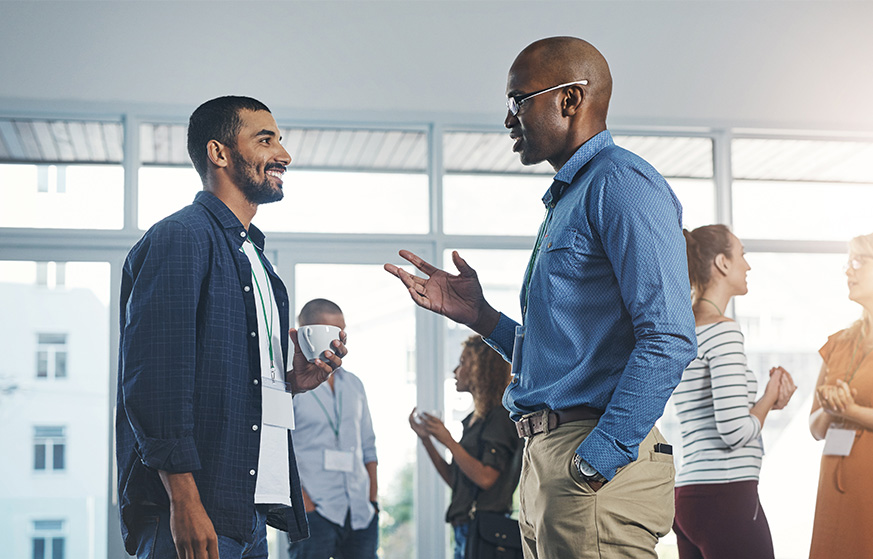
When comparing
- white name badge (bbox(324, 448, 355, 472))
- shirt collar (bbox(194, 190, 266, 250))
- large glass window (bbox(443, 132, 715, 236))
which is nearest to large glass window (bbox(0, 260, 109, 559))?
white name badge (bbox(324, 448, 355, 472))

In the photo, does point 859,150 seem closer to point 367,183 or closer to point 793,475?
point 793,475

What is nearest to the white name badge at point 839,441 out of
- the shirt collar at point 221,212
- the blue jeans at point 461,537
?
the blue jeans at point 461,537

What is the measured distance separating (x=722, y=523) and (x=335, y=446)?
2.02m

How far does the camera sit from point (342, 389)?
439 centimetres

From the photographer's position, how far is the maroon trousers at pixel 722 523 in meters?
2.62

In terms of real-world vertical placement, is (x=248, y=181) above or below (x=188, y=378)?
above

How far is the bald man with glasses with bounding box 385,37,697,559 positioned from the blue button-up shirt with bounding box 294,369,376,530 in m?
2.42

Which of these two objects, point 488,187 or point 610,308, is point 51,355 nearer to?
point 488,187

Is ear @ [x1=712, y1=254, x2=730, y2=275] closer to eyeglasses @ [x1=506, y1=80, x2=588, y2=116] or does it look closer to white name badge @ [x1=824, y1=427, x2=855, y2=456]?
white name badge @ [x1=824, y1=427, x2=855, y2=456]

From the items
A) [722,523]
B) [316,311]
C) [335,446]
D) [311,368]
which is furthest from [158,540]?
[316,311]

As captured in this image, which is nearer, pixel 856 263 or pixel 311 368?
pixel 311 368

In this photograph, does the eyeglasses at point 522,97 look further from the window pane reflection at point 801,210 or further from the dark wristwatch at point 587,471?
the window pane reflection at point 801,210

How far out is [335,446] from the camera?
418 cm

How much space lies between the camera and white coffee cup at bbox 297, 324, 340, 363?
6.82 feet
